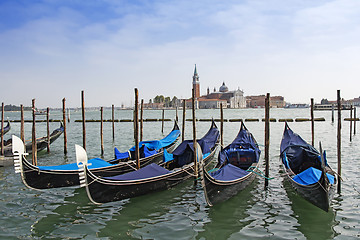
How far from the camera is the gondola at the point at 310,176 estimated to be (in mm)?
4367

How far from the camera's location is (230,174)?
545 centimetres

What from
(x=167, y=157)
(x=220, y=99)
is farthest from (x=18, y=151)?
(x=220, y=99)

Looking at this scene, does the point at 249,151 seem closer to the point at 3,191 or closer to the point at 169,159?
the point at 169,159

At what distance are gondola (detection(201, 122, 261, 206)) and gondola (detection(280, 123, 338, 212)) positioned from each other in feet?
2.59

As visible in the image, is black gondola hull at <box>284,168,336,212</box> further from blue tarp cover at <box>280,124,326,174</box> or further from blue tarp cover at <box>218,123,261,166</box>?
blue tarp cover at <box>218,123,261,166</box>

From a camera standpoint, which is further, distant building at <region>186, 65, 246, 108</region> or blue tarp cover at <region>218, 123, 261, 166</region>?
distant building at <region>186, 65, 246, 108</region>

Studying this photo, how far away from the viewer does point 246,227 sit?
14.2 feet

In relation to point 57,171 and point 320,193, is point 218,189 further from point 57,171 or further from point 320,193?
point 57,171

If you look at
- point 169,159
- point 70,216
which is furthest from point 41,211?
point 169,159

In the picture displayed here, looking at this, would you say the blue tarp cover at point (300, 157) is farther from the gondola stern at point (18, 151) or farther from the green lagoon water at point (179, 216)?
the gondola stern at point (18, 151)

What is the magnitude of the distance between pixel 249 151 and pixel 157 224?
3.63m

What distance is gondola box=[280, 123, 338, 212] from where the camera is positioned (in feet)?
14.3

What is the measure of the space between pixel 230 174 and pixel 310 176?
52.7 inches

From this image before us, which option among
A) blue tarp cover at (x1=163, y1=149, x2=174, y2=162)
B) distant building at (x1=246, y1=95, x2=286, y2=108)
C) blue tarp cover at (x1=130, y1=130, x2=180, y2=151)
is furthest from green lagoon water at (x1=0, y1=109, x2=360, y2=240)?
distant building at (x1=246, y1=95, x2=286, y2=108)
